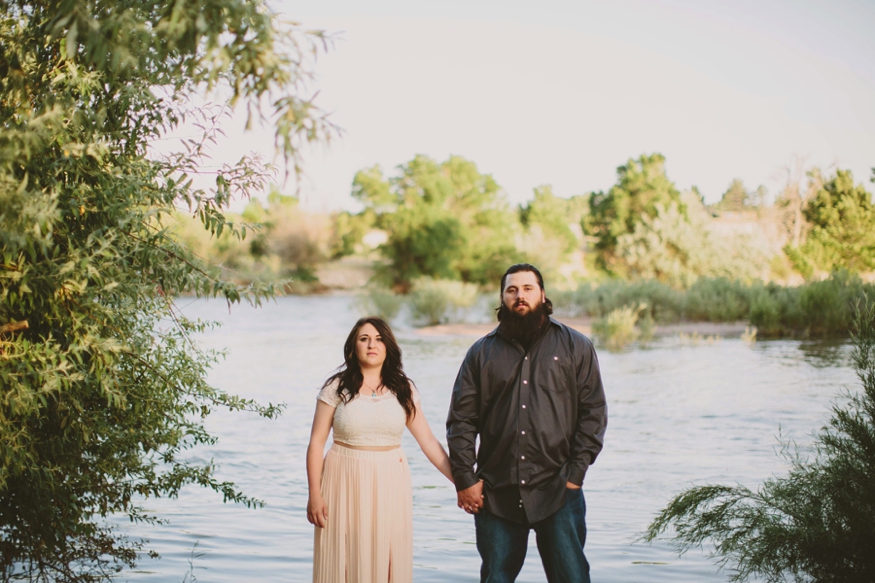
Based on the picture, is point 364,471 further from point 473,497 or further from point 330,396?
point 473,497

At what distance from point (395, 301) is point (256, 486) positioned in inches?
921

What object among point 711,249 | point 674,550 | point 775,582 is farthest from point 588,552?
point 711,249

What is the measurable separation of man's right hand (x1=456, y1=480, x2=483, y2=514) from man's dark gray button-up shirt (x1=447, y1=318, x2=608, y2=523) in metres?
0.03

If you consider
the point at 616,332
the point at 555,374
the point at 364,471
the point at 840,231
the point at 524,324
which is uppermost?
the point at 840,231

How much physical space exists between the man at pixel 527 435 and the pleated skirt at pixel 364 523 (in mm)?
307

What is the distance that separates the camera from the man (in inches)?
150

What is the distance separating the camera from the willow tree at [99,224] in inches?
93.2

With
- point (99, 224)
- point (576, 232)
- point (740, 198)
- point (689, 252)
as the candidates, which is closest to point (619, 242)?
point (689, 252)

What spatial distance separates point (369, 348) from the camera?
400 centimetres

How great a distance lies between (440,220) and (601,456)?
161ft

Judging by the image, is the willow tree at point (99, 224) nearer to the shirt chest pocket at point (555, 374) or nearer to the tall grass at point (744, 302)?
the shirt chest pocket at point (555, 374)

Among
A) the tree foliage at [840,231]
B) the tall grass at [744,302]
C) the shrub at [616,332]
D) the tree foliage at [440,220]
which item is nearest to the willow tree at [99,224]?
the shrub at [616,332]

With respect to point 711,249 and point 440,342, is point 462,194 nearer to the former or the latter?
point 711,249

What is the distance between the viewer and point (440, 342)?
25969 millimetres
